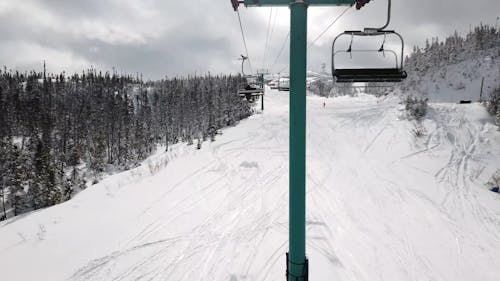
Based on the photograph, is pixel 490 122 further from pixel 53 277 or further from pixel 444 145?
pixel 53 277

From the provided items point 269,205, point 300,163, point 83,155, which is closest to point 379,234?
point 269,205

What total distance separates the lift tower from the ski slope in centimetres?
211

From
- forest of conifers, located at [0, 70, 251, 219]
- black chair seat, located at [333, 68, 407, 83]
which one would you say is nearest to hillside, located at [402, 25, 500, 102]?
forest of conifers, located at [0, 70, 251, 219]

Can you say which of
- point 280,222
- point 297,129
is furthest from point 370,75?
point 280,222

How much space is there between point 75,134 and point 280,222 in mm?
75145

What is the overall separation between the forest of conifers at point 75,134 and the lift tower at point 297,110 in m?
30.0

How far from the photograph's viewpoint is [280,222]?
9406mm

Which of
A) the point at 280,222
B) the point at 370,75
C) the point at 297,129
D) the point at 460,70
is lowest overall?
the point at 280,222

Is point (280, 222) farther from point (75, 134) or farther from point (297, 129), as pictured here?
point (75, 134)

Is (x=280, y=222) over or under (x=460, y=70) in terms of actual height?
under

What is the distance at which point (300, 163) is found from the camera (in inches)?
189

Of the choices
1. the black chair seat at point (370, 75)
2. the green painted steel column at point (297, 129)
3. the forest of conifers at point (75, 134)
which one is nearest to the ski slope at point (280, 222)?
the green painted steel column at point (297, 129)

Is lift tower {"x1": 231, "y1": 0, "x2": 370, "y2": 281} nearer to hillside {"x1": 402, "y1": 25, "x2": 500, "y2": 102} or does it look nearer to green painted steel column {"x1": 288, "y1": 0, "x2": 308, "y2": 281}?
green painted steel column {"x1": 288, "y1": 0, "x2": 308, "y2": 281}

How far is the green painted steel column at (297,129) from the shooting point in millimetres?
4625
